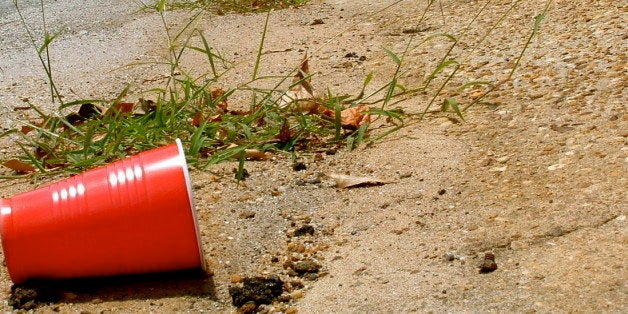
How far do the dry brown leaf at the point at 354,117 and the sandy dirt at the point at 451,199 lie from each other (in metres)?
0.15

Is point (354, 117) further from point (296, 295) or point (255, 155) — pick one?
point (296, 295)

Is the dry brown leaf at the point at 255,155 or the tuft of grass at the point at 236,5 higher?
the tuft of grass at the point at 236,5

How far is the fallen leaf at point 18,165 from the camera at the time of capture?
9.48 ft

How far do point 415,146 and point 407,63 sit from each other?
854 millimetres

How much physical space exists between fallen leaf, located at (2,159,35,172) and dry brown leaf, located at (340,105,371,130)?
1022 mm

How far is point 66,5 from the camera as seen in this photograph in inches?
221

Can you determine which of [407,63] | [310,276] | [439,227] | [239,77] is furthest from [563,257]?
[239,77]

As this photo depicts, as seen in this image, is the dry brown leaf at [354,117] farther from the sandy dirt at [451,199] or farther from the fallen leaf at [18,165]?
the fallen leaf at [18,165]

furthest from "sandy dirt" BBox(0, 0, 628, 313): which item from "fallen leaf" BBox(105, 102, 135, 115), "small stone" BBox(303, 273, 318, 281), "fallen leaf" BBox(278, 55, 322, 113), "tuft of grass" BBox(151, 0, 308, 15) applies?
"tuft of grass" BBox(151, 0, 308, 15)

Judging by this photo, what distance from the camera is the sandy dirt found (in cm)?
196

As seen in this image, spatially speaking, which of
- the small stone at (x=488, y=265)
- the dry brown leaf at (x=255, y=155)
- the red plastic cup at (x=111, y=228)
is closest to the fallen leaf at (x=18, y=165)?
the dry brown leaf at (x=255, y=155)

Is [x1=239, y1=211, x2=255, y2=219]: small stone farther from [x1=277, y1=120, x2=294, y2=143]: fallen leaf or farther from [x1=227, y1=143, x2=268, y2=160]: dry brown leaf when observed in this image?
[x1=277, y1=120, x2=294, y2=143]: fallen leaf

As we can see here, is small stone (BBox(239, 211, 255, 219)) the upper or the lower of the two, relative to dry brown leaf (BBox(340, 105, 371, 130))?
lower

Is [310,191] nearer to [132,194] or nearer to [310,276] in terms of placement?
[310,276]
